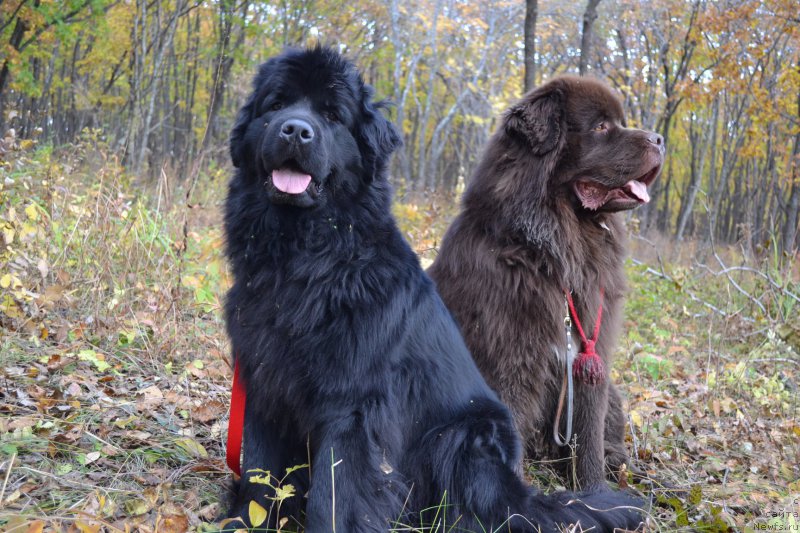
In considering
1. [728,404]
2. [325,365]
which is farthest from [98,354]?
[728,404]

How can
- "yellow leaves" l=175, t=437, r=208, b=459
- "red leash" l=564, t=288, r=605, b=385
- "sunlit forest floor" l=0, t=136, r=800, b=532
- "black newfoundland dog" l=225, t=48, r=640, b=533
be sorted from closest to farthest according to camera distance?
1. "black newfoundland dog" l=225, t=48, r=640, b=533
2. "sunlit forest floor" l=0, t=136, r=800, b=532
3. "red leash" l=564, t=288, r=605, b=385
4. "yellow leaves" l=175, t=437, r=208, b=459

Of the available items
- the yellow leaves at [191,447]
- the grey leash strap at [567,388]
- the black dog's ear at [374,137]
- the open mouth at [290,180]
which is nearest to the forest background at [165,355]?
the yellow leaves at [191,447]

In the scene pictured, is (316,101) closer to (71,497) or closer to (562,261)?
(562,261)

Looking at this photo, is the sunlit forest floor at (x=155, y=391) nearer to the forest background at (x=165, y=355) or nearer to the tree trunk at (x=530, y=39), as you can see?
the forest background at (x=165, y=355)

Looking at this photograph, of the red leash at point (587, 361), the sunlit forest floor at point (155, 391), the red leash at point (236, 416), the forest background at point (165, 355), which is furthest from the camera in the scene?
the red leash at point (587, 361)

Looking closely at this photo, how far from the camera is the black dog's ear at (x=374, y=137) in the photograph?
9.43 ft

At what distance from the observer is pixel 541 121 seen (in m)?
3.36

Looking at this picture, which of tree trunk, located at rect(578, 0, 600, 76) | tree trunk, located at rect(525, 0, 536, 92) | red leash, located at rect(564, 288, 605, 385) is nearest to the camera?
red leash, located at rect(564, 288, 605, 385)

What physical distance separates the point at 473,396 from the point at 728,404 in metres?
2.83

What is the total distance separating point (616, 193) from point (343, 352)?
67.1 inches

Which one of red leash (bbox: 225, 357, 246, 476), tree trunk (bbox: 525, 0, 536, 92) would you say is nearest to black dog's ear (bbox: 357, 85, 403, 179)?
red leash (bbox: 225, 357, 246, 476)

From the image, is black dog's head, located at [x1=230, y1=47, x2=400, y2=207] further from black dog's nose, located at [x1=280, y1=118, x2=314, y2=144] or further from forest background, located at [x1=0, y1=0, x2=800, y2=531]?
forest background, located at [x1=0, y1=0, x2=800, y2=531]

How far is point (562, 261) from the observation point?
335 centimetres

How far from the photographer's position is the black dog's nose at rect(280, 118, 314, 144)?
256 cm
